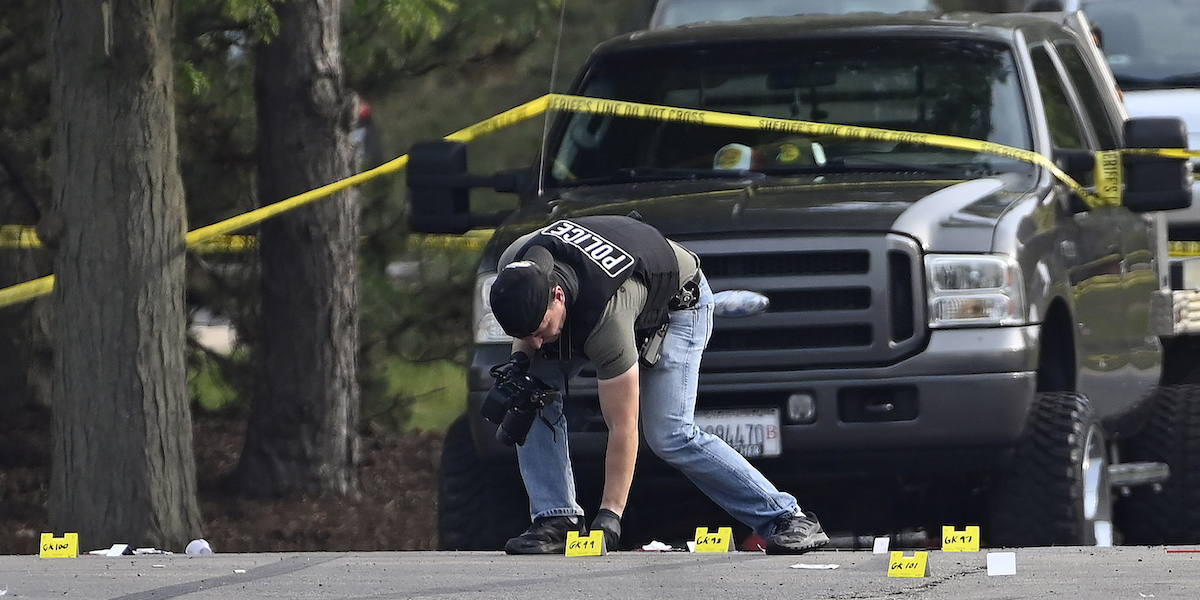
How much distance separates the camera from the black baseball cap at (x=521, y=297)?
571 centimetres

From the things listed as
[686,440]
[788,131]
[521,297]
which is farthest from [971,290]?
[521,297]

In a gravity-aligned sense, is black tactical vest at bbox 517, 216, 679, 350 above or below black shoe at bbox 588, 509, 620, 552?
above

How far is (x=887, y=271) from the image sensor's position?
6.74 m

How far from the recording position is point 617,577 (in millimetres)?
5887

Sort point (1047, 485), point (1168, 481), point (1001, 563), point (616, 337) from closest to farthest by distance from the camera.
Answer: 1. point (1001, 563)
2. point (616, 337)
3. point (1047, 485)
4. point (1168, 481)

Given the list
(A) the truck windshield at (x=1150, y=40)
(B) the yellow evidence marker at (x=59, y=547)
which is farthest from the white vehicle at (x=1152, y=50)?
(B) the yellow evidence marker at (x=59, y=547)

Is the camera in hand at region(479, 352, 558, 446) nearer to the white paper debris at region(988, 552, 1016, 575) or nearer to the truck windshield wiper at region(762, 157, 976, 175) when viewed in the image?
the white paper debris at region(988, 552, 1016, 575)

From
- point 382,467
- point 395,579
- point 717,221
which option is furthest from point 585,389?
point 382,467

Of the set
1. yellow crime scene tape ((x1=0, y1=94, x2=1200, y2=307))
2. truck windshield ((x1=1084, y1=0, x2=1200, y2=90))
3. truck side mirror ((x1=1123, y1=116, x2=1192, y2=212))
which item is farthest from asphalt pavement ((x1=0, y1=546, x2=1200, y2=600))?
truck windshield ((x1=1084, y1=0, x2=1200, y2=90))

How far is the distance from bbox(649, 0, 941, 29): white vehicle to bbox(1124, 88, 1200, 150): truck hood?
2.03m

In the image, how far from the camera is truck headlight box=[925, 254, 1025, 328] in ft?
22.0

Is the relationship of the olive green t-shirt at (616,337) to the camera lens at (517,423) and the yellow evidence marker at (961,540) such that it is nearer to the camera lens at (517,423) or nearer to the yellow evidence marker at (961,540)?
the camera lens at (517,423)

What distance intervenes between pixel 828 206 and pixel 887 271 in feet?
1.10

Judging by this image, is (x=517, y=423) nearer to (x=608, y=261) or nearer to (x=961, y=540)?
(x=608, y=261)
